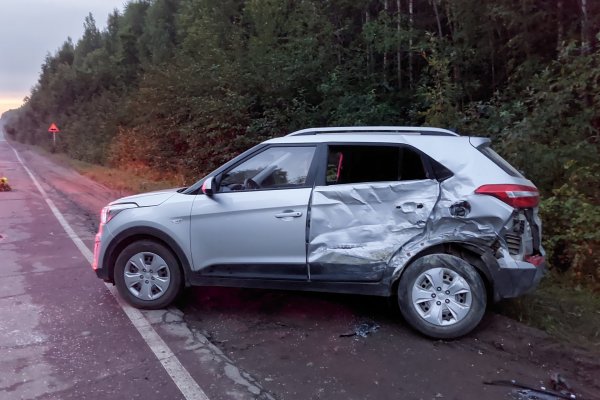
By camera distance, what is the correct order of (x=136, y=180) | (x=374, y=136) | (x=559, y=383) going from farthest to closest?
(x=136, y=180) < (x=374, y=136) < (x=559, y=383)

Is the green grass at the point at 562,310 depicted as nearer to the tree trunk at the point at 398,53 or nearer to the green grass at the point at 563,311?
the green grass at the point at 563,311

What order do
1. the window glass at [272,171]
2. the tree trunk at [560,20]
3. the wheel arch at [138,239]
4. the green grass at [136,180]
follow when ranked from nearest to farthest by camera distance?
1. the window glass at [272,171]
2. the wheel arch at [138,239]
3. the tree trunk at [560,20]
4. the green grass at [136,180]

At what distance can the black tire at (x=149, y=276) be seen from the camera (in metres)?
5.51

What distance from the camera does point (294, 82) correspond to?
15.5 metres

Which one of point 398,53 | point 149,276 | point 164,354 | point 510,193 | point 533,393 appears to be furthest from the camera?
point 398,53

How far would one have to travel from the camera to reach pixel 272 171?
535 cm

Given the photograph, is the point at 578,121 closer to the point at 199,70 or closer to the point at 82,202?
the point at 82,202

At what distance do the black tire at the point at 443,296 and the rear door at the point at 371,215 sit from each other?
11.1 inches

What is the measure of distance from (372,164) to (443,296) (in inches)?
53.6

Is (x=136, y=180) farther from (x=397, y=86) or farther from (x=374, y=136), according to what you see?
(x=374, y=136)

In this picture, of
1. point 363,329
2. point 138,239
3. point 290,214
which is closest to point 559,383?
point 363,329

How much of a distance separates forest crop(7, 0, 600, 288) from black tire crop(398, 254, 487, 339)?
81.3 inches

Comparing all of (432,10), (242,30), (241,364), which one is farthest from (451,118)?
(242,30)

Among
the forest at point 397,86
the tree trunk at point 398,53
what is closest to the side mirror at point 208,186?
the forest at point 397,86
